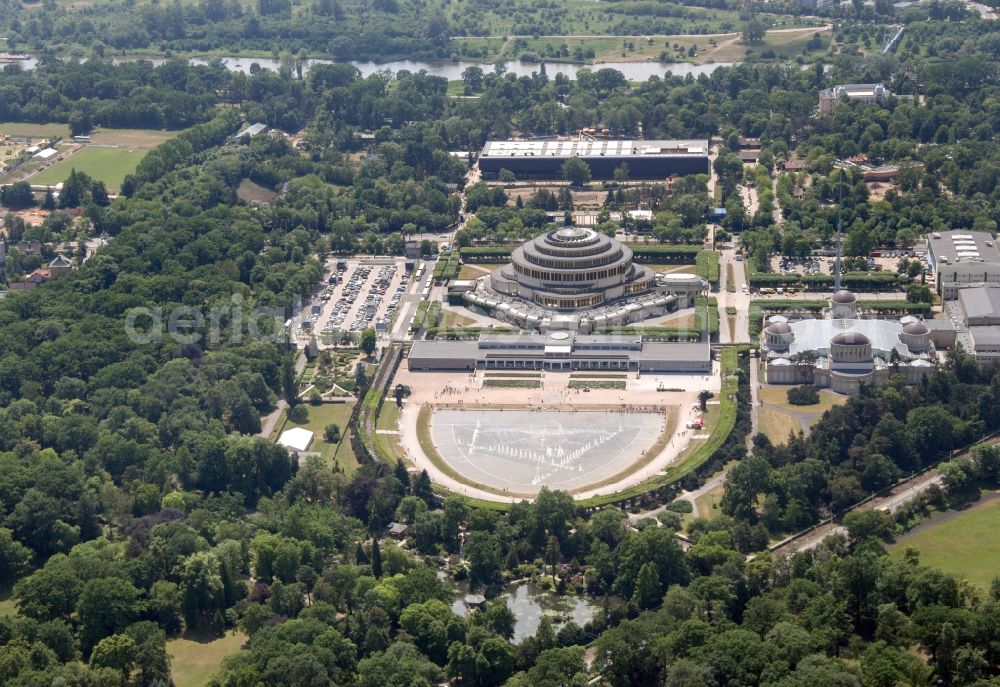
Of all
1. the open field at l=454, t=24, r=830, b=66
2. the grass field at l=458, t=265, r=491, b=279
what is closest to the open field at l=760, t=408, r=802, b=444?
the grass field at l=458, t=265, r=491, b=279

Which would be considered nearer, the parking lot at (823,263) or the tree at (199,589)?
the tree at (199,589)

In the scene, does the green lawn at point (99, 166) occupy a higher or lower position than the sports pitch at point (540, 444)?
lower

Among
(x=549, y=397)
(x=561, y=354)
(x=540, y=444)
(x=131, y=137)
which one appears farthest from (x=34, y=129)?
(x=540, y=444)

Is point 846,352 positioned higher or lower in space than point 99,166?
higher

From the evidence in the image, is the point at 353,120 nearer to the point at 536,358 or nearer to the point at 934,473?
the point at 536,358

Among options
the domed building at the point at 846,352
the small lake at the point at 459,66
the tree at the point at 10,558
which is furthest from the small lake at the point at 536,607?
the small lake at the point at 459,66

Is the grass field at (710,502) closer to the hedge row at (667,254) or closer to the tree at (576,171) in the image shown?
the hedge row at (667,254)

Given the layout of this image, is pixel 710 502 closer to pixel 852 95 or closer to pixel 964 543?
pixel 964 543

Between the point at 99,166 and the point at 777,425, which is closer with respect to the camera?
the point at 777,425
